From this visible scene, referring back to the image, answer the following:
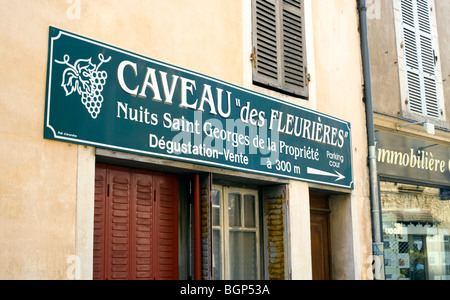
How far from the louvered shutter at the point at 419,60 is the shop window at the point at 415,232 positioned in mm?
1431

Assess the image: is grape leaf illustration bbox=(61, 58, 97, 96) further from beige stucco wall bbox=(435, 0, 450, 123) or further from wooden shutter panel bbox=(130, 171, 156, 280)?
beige stucco wall bbox=(435, 0, 450, 123)

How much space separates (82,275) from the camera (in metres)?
5.07

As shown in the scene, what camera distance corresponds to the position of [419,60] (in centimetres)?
1029

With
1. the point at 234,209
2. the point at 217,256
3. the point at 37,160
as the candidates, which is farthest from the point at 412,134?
the point at 37,160

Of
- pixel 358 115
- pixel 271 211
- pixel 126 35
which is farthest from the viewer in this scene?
pixel 358 115

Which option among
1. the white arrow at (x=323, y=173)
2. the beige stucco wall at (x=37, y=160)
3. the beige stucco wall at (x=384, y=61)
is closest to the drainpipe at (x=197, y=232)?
the beige stucco wall at (x=37, y=160)

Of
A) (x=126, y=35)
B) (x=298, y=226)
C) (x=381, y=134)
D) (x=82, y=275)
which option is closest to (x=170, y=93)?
(x=126, y=35)

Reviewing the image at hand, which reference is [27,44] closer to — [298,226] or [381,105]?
[298,226]

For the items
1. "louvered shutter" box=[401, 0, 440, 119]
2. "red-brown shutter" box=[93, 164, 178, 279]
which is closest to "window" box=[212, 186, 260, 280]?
"red-brown shutter" box=[93, 164, 178, 279]

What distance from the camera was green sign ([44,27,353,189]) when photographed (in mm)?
5168

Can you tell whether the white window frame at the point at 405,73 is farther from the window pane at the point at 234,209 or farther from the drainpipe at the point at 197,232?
the drainpipe at the point at 197,232

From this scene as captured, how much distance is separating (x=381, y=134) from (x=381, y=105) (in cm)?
47

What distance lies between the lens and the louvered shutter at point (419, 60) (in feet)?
32.9

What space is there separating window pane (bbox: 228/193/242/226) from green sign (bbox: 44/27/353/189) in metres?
0.53
